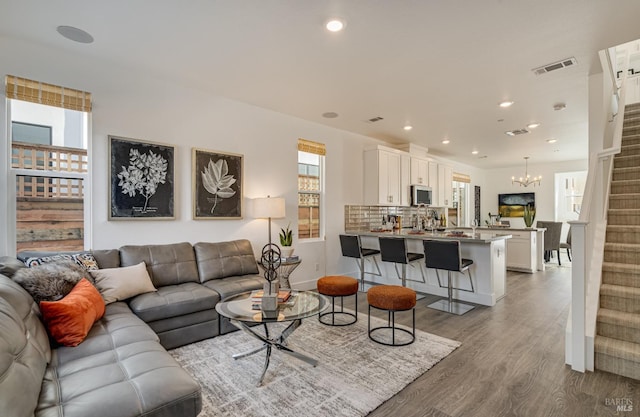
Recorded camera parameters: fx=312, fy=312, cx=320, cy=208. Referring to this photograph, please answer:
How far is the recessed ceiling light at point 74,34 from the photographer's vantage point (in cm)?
254

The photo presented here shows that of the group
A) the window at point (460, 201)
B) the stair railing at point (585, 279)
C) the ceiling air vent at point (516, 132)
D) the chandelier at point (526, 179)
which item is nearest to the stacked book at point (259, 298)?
the stair railing at point (585, 279)

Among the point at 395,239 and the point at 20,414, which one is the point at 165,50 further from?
the point at 395,239

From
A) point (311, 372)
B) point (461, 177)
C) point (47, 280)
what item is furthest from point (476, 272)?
point (461, 177)

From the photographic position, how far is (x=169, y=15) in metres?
2.33

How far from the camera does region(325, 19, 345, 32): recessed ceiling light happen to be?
2.37 metres

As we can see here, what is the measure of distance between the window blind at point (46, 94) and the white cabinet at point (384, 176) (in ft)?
13.7

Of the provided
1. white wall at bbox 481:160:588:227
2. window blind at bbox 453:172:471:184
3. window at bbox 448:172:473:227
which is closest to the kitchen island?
window at bbox 448:172:473:227

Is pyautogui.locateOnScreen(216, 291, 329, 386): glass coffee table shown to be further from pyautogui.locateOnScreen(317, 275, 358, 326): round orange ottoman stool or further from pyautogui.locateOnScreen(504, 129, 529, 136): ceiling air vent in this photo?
pyautogui.locateOnScreen(504, 129, 529, 136): ceiling air vent

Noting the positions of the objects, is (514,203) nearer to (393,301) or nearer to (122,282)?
(393,301)

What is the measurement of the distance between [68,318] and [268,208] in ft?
7.67

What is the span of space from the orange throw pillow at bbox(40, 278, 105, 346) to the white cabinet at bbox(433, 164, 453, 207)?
6.66m

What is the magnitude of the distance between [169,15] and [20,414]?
8.17ft

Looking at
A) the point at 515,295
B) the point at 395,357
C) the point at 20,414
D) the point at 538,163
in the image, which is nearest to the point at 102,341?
the point at 20,414

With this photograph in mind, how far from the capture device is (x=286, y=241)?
14.8ft
